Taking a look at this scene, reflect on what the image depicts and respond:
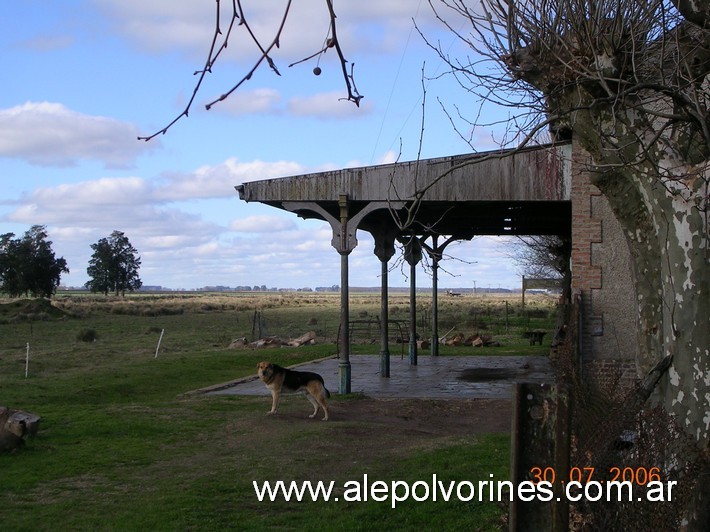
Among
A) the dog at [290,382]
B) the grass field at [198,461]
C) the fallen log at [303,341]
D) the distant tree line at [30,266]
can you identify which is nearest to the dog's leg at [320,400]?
the dog at [290,382]

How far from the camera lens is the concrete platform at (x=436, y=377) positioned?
56.5 feet

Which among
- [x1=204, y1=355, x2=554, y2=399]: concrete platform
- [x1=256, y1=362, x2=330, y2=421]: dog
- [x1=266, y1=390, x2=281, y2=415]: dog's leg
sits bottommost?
[x1=204, y1=355, x2=554, y2=399]: concrete platform

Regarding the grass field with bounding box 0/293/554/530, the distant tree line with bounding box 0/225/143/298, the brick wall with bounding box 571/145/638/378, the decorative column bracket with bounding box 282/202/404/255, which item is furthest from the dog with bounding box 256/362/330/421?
the distant tree line with bounding box 0/225/143/298

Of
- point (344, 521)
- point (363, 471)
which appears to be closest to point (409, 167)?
point (363, 471)

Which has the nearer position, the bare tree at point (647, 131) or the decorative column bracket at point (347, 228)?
the bare tree at point (647, 131)

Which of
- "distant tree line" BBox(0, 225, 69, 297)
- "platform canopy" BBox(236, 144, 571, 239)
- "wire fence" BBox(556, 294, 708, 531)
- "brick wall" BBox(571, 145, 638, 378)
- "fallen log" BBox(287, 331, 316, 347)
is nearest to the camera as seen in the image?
"wire fence" BBox(556, 294, 708, 531)

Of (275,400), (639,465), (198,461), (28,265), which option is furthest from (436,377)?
(28,265)

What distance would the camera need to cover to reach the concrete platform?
56.5 ft

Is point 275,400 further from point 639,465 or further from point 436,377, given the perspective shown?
point 639,465

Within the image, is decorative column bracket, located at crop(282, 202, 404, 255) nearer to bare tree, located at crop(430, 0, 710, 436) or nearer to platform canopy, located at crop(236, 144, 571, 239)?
platform canopy, located at crop(236, 144, 571, 239)

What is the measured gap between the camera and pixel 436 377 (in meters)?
20.2

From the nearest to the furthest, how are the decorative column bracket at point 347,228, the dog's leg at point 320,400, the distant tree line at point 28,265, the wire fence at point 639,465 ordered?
the wire fence at point 639,465 < the dog's leg at point 320,400 < the decorative column bracket at point 347,228 < the distant tree line at point 28,265
